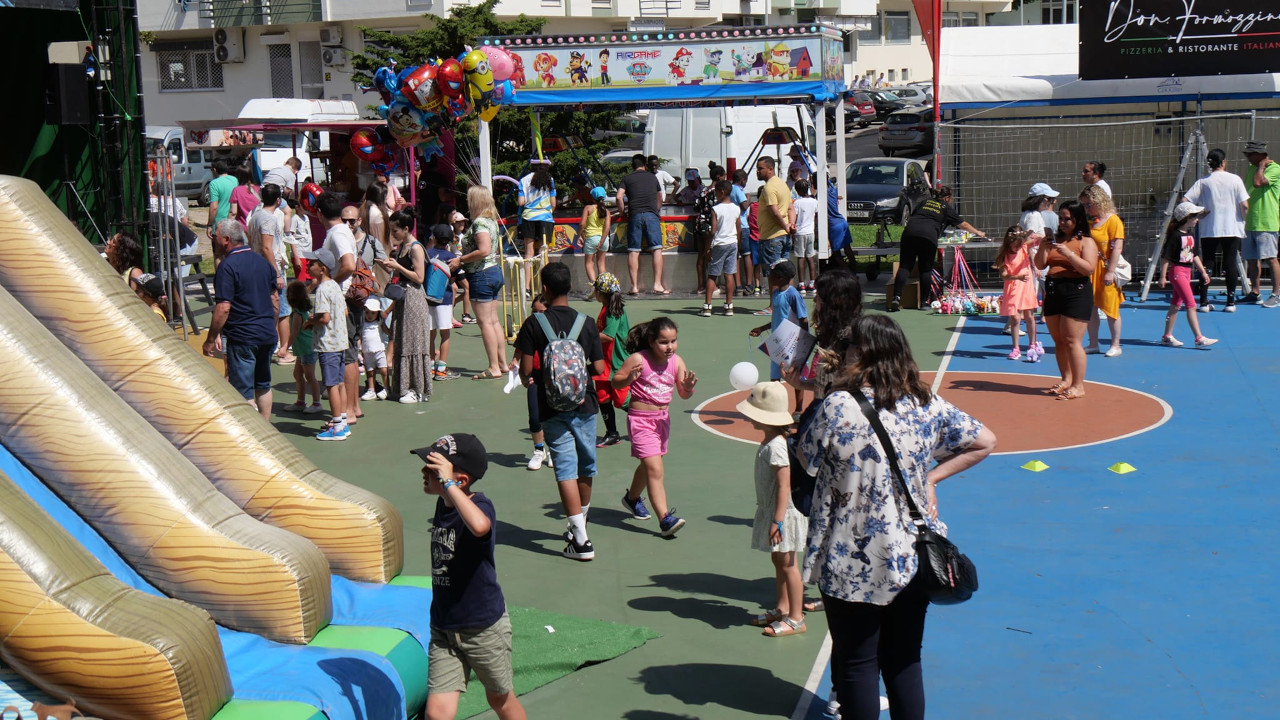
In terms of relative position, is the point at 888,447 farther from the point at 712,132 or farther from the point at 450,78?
the point at 712,132

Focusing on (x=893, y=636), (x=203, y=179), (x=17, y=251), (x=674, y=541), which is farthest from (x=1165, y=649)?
(x=203, y=179)

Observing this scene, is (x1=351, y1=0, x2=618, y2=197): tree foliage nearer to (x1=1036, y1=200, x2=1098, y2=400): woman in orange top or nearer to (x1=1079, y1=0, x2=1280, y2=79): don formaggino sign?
(x1=1079, y1=0, x2=1280, y2=79): don formaggino sign

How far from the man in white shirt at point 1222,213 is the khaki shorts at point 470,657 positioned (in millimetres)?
13085

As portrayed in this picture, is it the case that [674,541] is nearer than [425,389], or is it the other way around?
[674,541]

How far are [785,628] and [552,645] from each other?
124 cm

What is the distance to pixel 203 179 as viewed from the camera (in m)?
31.4

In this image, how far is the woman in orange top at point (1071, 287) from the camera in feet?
37.2

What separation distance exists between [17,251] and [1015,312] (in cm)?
1022

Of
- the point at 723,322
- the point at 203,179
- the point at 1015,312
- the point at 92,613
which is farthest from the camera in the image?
the point at 203,179

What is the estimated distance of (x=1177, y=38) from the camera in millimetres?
17281

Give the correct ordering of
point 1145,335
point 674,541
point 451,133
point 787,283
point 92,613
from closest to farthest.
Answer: point 92,613
point 674,541
point 787,283
point 1145,335
point 451,133

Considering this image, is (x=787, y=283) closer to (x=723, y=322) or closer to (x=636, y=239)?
(x=723, y=322)

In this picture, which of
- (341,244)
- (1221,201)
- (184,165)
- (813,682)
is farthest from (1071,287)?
(184,165)

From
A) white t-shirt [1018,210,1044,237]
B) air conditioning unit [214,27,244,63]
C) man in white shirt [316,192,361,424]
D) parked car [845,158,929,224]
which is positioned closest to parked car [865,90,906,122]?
parked car [845,158,929,224]
